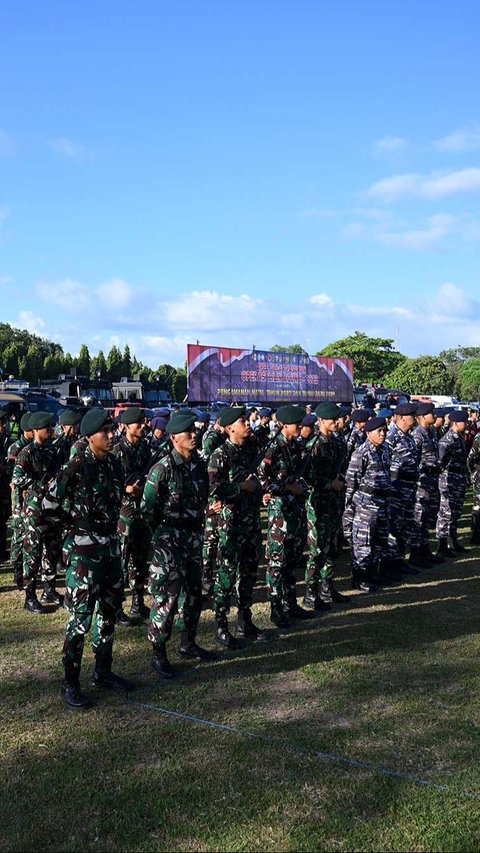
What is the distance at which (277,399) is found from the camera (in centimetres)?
4022

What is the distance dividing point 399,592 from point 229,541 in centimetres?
258

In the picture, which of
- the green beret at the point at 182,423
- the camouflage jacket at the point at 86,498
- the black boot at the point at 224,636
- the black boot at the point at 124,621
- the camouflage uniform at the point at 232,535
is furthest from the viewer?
the black boot at the point at 124,621

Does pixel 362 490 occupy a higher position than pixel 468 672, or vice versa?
pixel 362 490

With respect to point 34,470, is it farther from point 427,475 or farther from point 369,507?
point 427,475

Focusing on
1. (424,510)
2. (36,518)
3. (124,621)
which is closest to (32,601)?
(36,518)

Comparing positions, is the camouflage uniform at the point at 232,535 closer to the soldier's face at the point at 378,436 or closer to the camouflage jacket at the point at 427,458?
the soldier's face at the point at 378,436

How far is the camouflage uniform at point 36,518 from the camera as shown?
23.4 feet

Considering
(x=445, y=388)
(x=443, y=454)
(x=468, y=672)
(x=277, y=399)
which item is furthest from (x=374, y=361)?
(x=468, y=672)

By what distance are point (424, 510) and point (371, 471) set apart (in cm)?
185

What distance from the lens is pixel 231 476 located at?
20.0 feet

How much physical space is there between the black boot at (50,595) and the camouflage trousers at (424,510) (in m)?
4.45

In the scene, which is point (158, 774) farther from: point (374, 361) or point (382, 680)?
point (374, 361)

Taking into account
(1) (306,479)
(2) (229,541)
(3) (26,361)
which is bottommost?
(2) (229,541)

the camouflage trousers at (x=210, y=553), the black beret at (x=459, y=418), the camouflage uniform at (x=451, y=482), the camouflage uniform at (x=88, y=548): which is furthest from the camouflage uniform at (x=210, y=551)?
the black beret at (x=459, y=418)
